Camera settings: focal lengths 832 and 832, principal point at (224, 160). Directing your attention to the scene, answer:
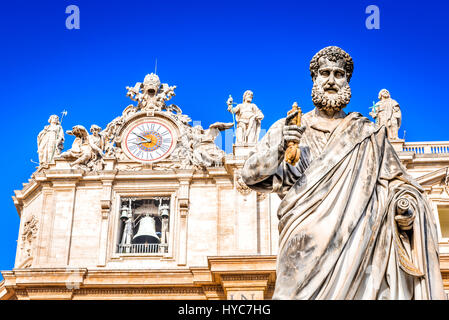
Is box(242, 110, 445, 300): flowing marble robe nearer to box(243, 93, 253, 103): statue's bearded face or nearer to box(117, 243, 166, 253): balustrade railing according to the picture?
box(117, 243, 166, 253): balustrade railing

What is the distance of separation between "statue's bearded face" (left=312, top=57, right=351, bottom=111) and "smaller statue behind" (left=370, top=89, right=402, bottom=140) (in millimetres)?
20966

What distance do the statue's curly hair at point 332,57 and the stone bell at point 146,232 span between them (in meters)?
20.1

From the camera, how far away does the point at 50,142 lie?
27.3 meters

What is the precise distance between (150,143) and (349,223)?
22.3 meters

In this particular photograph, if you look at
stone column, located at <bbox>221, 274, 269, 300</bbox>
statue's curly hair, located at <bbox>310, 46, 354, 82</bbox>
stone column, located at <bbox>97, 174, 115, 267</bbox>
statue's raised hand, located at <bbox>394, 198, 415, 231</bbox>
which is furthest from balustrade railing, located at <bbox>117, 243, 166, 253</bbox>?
statue's raised hand, located at <bbox>394, 198, 415, 231</bbox>

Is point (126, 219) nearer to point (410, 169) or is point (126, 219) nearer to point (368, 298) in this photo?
point (410, 169)

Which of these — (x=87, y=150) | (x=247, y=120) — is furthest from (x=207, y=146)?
A: (x=87, y=150)

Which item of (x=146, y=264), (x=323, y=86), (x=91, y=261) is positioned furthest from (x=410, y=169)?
(x=323, y=86)

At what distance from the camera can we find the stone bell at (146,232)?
24969mm

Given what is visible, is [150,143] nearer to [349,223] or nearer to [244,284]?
[244,284]

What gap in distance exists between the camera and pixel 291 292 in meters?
4.36

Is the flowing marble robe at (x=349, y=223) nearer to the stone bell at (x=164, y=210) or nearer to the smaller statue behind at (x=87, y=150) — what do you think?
the stone bell at (x=164, y=210)
